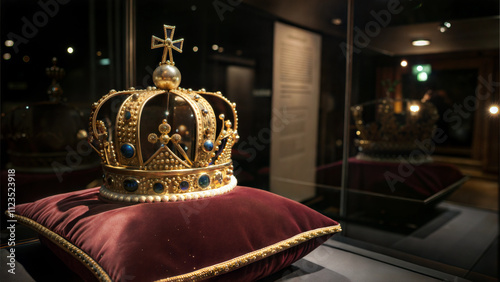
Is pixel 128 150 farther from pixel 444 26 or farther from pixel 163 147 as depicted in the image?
pixel 444 26

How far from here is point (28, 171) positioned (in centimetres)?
123

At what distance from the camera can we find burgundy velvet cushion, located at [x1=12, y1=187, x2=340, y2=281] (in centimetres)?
76

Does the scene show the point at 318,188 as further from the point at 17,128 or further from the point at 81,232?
the point at 17,128

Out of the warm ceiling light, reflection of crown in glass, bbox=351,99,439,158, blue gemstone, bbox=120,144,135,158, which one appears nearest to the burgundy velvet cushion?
blue gemstone, bbox=120,144,135,158

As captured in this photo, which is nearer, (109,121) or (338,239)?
(338,239)

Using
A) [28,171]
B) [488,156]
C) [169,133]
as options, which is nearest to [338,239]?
[488,156]

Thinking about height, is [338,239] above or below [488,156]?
below

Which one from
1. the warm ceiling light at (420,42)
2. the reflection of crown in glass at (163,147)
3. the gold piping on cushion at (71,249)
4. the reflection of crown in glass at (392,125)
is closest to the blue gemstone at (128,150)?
the reflection of crown in glass at (163,147)

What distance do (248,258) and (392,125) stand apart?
2.55ft

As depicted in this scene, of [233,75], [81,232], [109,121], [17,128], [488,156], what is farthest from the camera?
[233,75]

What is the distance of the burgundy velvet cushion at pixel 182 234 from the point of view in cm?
76

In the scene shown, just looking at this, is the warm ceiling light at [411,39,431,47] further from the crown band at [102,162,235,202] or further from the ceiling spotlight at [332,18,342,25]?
the crown band at [102,162,235,202]

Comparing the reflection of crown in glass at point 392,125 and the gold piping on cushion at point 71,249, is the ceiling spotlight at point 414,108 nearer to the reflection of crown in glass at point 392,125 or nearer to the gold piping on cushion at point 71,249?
the reflection of crown in glass at point 392,125

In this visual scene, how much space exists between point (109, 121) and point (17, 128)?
0.30 meters
